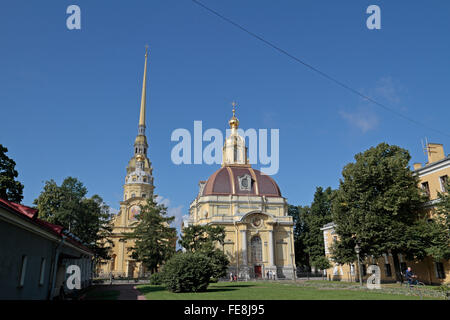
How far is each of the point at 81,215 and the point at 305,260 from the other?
42045 millimetres

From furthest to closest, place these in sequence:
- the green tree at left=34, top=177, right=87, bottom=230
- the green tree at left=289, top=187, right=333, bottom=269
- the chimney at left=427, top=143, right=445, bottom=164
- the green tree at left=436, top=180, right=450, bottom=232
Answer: the green tree at left=289, top=187, right=333, bottom=269 < the green tree at left=34, top=177, right=87, bottom=230 < the chimney at left=427, top=143, right=445, bottom=164 < the green tree at left=436, top=180, right=450, bottom=232

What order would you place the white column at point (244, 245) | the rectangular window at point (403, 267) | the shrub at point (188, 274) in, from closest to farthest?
the shrub at point (188, 274)
the rectangular window at point (403, 267)
the white column at point (244, 245)

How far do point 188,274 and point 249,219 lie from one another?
103 feet

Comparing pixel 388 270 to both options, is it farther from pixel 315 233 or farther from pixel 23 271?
pixel 23 271

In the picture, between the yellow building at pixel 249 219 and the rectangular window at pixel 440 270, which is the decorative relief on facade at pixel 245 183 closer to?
the yellow building at pixel 249 219

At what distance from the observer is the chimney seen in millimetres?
32344

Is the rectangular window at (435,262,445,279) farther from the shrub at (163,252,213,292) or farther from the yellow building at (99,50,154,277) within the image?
the yellow building at (99,50,154,277)

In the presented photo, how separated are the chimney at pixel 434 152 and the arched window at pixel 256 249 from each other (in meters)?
28.2

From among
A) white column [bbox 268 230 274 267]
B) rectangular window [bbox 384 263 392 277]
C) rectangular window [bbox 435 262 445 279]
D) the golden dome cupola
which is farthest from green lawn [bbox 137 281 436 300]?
the golden dome cupola

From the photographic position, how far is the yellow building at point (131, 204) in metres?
66.2

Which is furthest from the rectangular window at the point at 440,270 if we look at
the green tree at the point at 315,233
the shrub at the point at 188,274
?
the green tree at the point at 315,233

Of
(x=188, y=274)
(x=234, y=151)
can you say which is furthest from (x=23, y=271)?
(x=234, y=151)

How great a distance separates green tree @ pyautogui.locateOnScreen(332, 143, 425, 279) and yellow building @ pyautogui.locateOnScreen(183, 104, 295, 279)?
70.0 ft

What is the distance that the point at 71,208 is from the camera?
38406 millimetres
